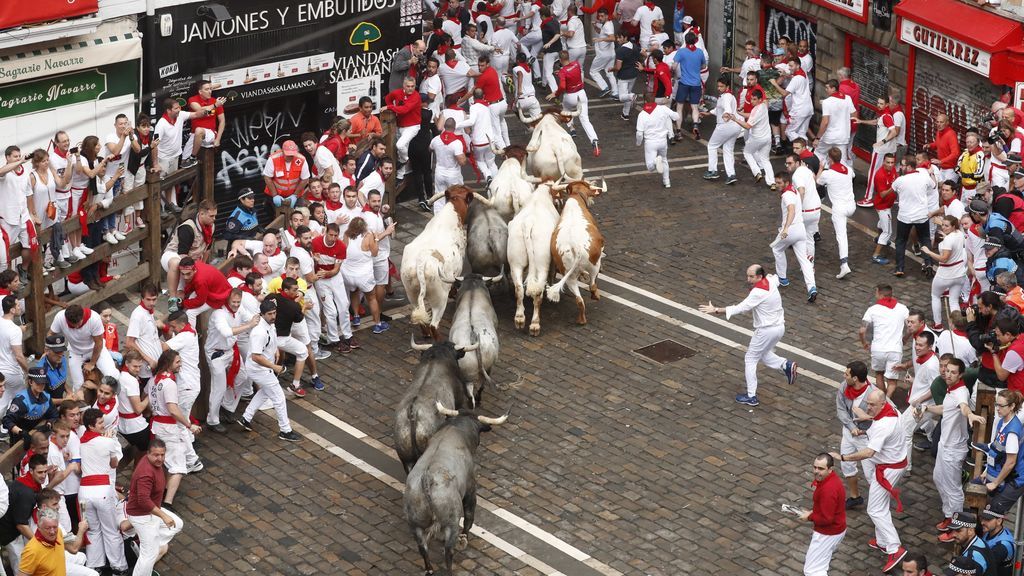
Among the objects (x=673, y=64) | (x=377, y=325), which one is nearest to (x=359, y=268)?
(x=377, y=325)

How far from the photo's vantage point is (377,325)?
853 inches

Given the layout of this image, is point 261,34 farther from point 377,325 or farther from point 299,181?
point 377,325

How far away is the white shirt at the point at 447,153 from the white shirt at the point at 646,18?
9.17 meters

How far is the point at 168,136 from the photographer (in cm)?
2262

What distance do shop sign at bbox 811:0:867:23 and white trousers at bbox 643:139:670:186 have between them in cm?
463

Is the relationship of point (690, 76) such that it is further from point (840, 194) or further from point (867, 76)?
point (840, 194)

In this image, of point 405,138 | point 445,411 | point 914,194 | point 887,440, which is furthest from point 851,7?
point 445,411

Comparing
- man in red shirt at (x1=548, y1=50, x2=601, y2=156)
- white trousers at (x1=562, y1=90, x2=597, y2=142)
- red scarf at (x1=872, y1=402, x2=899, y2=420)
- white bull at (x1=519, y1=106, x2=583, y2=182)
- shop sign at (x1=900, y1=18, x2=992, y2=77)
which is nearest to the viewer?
red scarf at (x1=872, y1=402, x2=899, y2=420)

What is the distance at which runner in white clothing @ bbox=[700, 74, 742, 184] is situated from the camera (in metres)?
26.8

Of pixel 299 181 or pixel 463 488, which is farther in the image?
pixel 299 181

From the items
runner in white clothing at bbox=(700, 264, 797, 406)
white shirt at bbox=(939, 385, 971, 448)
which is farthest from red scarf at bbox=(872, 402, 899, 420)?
runner in white clothing at bbox=(700, 264, 797, 406)

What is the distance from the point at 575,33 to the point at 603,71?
1.42 metres

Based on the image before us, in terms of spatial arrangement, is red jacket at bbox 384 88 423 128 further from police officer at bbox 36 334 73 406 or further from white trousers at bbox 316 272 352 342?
police officer at bbox 36 334 73 406

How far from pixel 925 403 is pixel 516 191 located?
7.85m
